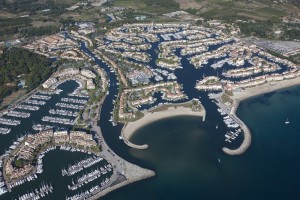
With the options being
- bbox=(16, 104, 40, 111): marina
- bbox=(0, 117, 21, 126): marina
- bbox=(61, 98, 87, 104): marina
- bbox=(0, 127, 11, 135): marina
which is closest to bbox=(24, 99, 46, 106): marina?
bbox=(16, 104, 40, 111): marina

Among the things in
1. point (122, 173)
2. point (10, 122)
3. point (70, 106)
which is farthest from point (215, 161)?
point (10, 122)

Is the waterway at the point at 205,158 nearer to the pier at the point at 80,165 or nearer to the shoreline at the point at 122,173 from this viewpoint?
the shoreline at the point at 122,173

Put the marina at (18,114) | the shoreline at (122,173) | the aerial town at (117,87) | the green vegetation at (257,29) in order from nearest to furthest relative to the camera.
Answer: the shoreline at (122,173), the aerial town at (117,87), the marina at (18,114), the green vegetation at (257,29)

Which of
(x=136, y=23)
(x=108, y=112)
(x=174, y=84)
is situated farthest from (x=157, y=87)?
(x=136, y=23)

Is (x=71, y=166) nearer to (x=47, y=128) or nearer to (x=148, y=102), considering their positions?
(x=47, y=128)

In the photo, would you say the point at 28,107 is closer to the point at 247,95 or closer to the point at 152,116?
the point at 152,116

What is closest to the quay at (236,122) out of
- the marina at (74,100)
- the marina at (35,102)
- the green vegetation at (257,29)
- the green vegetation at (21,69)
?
the marina at (74,100)

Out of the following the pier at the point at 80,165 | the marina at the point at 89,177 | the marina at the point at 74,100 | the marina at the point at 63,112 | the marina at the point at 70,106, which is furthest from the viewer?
the marina at the point at 74,100
